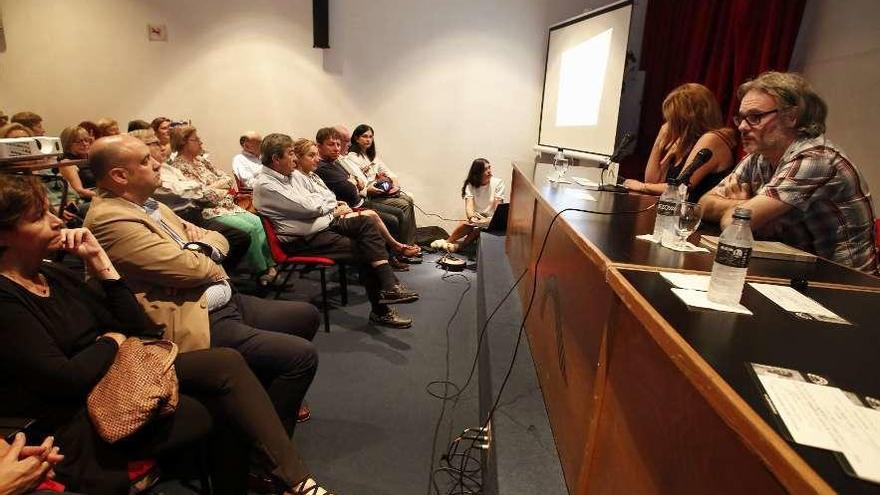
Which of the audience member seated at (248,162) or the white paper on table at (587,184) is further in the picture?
the audience member seated at (248,162)

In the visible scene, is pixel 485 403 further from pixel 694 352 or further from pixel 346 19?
pixel 346 19

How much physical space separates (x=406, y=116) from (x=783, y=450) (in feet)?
15.6

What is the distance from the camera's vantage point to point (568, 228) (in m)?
1.41

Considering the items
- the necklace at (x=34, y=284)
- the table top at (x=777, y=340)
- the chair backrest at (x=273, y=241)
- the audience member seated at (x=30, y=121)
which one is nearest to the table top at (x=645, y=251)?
the table top at (x=777, y=340)

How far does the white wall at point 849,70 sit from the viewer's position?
200 cm

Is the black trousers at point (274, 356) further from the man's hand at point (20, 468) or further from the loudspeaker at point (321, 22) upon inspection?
the loudspeaker at point (321, 22)

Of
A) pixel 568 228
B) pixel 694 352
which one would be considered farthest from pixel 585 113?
pixel 694 352

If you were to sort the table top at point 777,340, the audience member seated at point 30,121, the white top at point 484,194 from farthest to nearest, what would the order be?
the white top at point 484,194, the audience member seated at point 30,121, the table top at point 777,340

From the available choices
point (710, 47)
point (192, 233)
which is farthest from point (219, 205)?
point (710, 47)

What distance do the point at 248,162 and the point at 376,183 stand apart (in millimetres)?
1115

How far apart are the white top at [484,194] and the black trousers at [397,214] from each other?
1.86 feet

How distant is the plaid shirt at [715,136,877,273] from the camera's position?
1.33 metres

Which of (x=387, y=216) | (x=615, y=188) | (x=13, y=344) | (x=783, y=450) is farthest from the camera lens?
(x=387, y=216)

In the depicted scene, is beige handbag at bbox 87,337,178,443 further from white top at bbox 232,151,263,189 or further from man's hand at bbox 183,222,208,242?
white top at bbox 232,151,263,189
